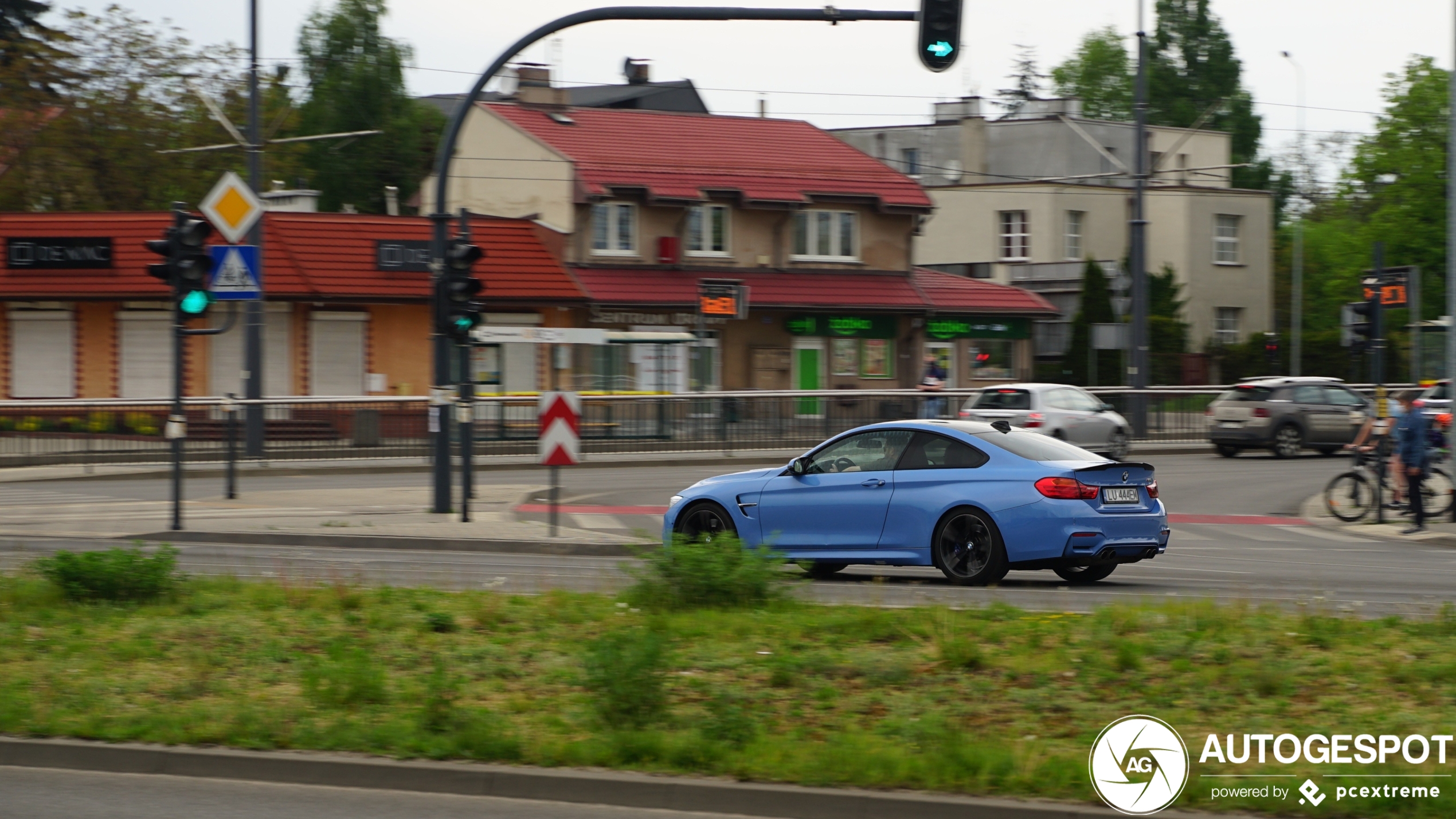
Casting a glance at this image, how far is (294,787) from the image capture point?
22.9 feet

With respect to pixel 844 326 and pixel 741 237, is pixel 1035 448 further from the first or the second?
pixel 844 326

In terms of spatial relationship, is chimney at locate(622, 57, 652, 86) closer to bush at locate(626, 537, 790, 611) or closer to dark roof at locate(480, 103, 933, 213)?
dark roof at locate(480, 103, 933, 213)

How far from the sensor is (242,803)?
6.76 m

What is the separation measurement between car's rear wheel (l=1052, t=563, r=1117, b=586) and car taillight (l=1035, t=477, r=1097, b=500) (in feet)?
4.07

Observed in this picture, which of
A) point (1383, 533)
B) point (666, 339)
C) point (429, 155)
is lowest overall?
point (1383, 533)

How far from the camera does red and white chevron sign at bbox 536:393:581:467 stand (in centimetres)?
1841

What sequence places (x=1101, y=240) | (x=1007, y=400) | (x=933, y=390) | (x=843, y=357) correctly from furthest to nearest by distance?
(x=1101, y=240)
(x=843, y=357)
(x=933, y=390)
(x=1007, y=400)

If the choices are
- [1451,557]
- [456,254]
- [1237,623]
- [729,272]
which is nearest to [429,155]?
[729,272]

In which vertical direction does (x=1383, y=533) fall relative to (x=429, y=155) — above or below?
below

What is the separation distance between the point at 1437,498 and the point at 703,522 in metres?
12.5

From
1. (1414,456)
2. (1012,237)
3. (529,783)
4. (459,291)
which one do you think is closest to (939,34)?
(459,291)

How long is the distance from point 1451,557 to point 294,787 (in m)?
14.1

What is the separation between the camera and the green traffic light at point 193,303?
19000 mm

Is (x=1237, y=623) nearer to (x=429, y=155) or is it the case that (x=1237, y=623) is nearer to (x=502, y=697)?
(x=502, y=697)
